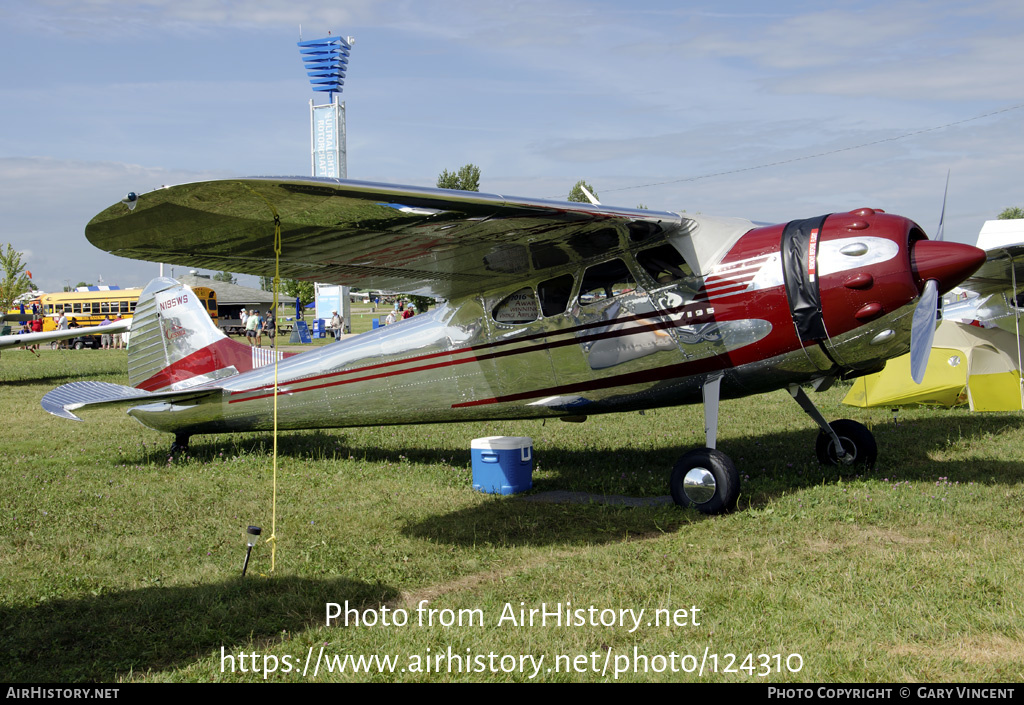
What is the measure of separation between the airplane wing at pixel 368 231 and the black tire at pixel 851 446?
3058 millimetres

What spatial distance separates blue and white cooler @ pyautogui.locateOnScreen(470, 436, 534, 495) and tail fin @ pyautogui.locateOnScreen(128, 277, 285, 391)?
11.2 feet

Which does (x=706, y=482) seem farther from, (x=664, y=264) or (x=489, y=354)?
(x=489, y=354)

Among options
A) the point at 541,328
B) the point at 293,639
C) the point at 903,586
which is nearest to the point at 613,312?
the point at 541,328

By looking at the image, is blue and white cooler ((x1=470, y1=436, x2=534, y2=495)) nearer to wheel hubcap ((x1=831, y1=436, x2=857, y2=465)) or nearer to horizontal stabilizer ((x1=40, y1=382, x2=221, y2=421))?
wheel hubcap ((x1=831, y1=436, x2=857, y2=465))

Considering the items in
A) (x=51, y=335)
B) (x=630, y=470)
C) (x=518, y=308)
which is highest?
(x=51, y=335)

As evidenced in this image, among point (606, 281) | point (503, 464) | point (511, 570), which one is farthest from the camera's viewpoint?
point (503, 464)

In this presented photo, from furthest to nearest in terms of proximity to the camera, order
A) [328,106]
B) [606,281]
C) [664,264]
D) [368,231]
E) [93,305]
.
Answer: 1. [328,106]
2. [93,305]
3. [606,281]
4. [664,264]
5. [368,231]

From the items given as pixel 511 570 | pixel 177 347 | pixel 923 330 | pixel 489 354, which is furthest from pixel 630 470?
pixel 177 347

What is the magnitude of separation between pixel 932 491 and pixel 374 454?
20.2 feet

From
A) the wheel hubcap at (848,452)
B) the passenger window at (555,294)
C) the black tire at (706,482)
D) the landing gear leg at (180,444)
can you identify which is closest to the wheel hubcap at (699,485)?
the black tire at (706,482)

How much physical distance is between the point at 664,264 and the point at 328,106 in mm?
78016

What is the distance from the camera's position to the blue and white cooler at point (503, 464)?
7422 millimetres

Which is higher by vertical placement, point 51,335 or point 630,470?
point 51,335

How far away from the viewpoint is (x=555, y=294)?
7.19 meters
